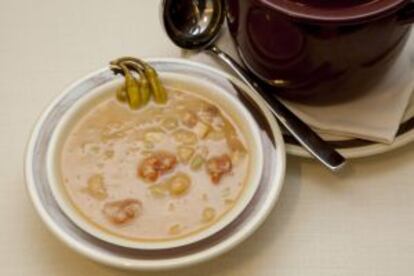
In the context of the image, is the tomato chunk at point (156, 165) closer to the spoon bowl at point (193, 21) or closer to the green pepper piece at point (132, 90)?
the green pepper piece at point (132, 90)

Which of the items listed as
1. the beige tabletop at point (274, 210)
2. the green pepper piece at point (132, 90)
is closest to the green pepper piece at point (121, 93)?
the green pepper piece at point (132, 90)

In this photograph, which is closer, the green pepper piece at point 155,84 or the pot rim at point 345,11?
the pot rim at point 345,11

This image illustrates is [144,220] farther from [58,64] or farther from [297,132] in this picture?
[58,64]

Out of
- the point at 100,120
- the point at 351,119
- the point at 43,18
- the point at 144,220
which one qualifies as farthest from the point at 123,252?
the point at 43,18

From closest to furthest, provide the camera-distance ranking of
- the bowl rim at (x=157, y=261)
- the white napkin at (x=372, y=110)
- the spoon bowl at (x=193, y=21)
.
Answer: the bowl rim at (x=157, y=261), the white napkin at (x=372, y=110), the spoon bowl at (x=193, y=21)

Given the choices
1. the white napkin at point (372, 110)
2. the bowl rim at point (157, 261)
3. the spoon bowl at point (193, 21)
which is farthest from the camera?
the spoon bowl at point (193, 21)

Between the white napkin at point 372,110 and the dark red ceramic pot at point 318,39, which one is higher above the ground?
the dark red ceramic pot at point 318,39

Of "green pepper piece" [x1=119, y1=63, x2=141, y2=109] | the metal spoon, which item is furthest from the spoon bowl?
"green pepper piece" [x1=119, y1=63, x2=141, y2=109]
